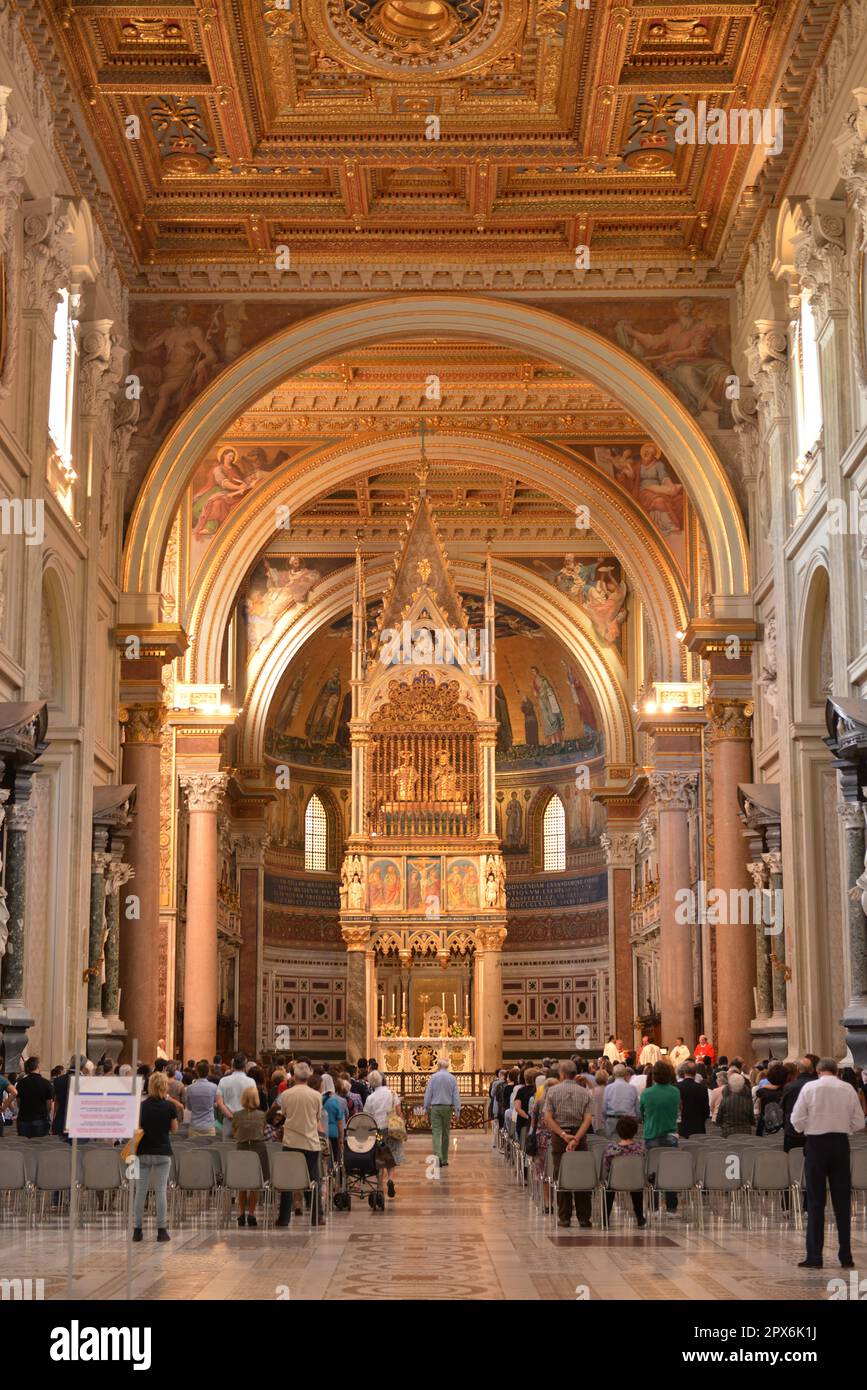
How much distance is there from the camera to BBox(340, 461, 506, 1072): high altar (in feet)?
122

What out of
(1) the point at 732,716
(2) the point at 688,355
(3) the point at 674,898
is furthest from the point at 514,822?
(2) the point at 688,355

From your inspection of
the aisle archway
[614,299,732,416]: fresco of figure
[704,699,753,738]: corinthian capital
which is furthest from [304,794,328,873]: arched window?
[614,299,732,416]: fresco of figure

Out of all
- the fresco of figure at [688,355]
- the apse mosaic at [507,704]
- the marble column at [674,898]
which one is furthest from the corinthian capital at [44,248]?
the apse mosaic at [507,704]

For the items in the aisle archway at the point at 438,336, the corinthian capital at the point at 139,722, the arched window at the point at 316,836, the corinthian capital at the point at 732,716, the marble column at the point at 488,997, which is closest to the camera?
the corinthian capital at the point at 732,716

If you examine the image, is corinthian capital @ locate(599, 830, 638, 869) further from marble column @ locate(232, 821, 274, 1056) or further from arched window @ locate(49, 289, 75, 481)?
arched window @ locate(49, 289, 75, 481)

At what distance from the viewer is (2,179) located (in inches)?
700

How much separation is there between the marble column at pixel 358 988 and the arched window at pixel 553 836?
29.5 ft

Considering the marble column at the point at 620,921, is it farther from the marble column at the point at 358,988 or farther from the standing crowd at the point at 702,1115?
the standing crowd at the point at 702,1115

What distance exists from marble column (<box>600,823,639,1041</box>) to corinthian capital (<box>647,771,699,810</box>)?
21.6 feet

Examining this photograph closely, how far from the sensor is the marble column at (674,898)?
104 feet

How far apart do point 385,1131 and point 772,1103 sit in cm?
406

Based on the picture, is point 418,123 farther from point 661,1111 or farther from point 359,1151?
point 661,1111

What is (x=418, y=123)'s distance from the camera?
76.4 ft
